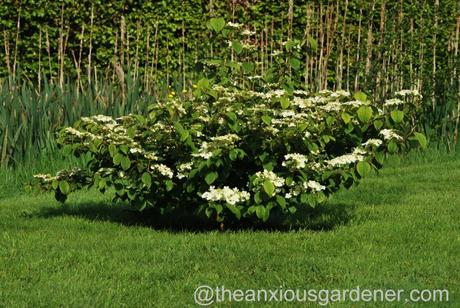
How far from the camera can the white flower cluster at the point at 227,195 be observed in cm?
569

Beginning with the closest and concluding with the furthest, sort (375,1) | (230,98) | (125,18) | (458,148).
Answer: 1. (230,98)
2. (458,148)
3. (375,1)
4. (125,18)

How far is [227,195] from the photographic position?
5699 millimetres

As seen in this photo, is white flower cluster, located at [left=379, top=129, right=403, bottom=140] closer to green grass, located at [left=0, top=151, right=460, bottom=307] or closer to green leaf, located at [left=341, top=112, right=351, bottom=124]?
green leaf, located at [left=341, top=112, right=351, bottom=124]

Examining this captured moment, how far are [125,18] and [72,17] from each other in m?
0.73

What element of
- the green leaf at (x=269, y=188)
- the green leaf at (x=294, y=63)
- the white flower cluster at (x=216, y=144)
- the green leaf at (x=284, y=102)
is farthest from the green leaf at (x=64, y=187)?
the green leaf at (x=294, y=63)

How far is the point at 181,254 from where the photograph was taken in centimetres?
541

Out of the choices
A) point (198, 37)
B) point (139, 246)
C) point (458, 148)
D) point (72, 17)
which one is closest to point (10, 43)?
point (72, 17)

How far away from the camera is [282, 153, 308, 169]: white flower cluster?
5.59 metres

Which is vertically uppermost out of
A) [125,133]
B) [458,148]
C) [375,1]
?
[375,1]

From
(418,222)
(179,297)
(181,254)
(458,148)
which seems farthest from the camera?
(458,148)

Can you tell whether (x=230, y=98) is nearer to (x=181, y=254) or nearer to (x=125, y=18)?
(x=181, y=254)

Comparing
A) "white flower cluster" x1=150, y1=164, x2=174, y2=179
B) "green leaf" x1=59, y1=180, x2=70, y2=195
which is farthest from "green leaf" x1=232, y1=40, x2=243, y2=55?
"green leaf" x1=59, y1=180, x2=70, y2=195

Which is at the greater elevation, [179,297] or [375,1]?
[375,1]

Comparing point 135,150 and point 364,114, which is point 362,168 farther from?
point 135,150
